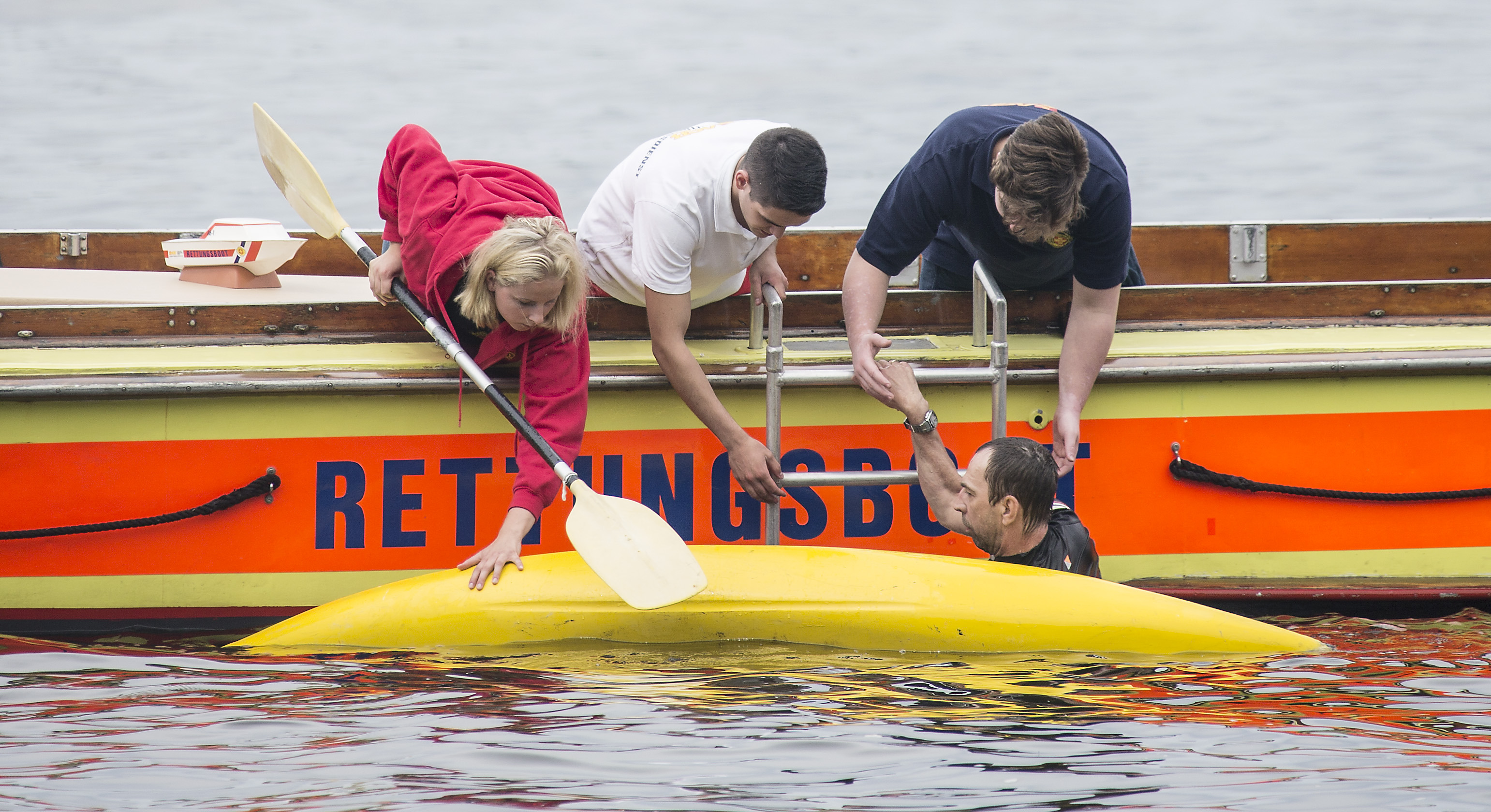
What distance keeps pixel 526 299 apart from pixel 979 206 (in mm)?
1269

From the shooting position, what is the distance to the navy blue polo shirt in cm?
349

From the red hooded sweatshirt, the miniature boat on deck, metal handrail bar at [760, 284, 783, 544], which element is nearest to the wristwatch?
the miniature boat on deck

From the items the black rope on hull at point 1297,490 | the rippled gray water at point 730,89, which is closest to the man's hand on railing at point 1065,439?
the black rope on hull at point 1297,490

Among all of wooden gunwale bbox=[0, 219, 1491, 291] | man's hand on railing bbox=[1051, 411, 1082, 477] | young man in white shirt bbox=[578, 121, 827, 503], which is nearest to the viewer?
young man in white shirt bbox=[578, 121, 827, 503]

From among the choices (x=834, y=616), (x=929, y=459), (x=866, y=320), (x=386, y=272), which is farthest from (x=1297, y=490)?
(x=386, y=272)

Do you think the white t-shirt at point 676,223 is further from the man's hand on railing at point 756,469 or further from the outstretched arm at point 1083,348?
the outstretched arm at point 1083,348

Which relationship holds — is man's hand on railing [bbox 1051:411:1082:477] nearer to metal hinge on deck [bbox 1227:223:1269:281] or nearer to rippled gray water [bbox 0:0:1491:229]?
metal hinge on deck [bbox 1227:223:1269:281]

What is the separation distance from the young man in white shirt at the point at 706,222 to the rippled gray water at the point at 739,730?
0.62 meters

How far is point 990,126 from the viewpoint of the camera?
3580 millimetres

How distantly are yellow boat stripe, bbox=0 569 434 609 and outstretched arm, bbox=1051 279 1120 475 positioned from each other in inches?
70.4

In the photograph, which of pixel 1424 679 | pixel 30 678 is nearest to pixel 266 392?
pixel 30 678

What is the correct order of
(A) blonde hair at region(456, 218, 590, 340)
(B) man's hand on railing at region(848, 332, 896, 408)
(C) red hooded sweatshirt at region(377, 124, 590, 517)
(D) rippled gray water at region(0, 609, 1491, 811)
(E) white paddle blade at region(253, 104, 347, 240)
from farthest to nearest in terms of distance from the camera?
(E) white paddle blade at region(253, 104, 347, 240) → (B) man's hand on railing at region(848, 332, 896, 408) → (C) red hooded sweatshirt at region(377, 124, 590, 517) → (A) blonde hair at region(456, 218, 590, 340) → (D) rippled gray water at region(0, 609, 1491, 811)

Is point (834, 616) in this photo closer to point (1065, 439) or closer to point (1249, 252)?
point (1065, 439)

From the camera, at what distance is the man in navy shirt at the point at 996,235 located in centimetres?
349
